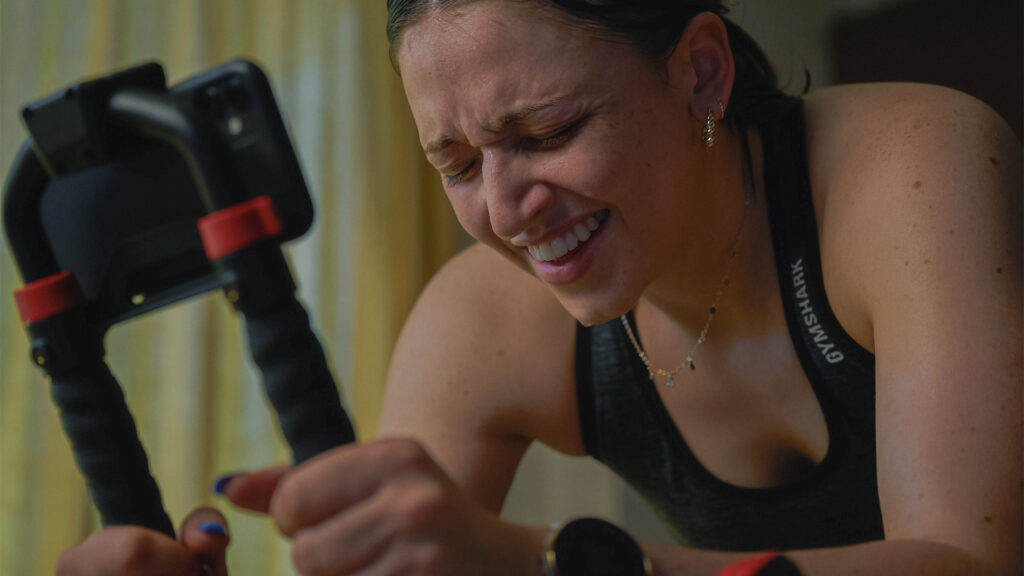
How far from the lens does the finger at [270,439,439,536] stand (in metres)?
0.43

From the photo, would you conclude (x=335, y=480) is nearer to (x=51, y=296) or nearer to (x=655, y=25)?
(x=51, y=296)

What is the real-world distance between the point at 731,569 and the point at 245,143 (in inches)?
12.7

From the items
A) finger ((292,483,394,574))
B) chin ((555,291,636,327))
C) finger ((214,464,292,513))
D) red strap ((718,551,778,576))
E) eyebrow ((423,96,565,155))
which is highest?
eyebrow ((423,96,565,155))

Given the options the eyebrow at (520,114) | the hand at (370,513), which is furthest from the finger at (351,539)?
the eyebrow at (520,114)

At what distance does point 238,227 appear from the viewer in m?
0.45

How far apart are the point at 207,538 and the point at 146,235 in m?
0.19

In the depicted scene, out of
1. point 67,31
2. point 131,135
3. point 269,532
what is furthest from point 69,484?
point 131,135

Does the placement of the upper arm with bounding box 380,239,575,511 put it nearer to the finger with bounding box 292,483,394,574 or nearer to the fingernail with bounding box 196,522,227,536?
the fingernail with bounding box 196,522,227,536

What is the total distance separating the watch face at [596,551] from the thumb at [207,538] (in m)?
0.22

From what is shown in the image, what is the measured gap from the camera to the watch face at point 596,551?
0.49m

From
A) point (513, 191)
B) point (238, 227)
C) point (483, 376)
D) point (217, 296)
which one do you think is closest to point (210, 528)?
point (238, 227)

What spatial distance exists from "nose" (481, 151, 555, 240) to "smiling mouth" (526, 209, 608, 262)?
0.10ft

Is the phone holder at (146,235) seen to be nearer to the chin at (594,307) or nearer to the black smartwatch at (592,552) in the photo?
the black smartwatch at (592,552)

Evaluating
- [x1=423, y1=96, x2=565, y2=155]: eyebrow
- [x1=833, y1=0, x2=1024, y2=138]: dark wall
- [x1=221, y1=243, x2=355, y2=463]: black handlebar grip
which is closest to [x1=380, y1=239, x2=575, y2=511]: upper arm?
[x1=423, y1=96, x2=565, y2=155]: eyebrow
